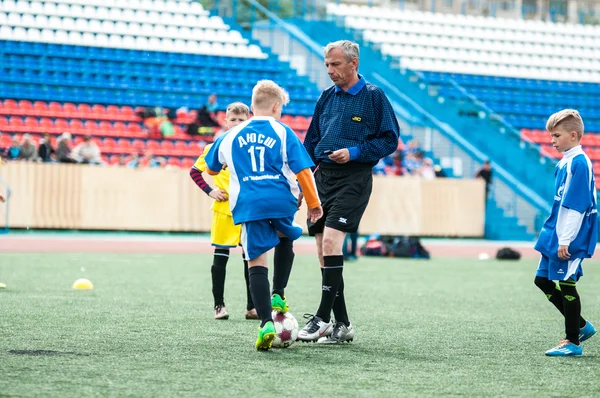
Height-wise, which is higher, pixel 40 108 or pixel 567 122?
pixel 567 122

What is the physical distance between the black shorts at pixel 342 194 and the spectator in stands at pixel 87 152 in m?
15.7

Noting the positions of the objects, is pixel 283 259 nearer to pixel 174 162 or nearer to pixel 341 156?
pixel 341 156

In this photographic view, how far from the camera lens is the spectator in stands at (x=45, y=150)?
834 inches

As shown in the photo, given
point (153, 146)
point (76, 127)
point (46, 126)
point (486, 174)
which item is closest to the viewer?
point (46, 126)

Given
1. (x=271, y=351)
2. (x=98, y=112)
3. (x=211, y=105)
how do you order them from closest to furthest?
(x=271, y=351) < (x=98, y=112) < (x=211, y=105)

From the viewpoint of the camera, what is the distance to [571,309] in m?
6.20

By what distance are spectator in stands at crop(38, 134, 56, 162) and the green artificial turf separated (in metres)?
9.47

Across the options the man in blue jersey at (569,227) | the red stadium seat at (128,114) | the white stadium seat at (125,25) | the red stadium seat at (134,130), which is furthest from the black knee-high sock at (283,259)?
the white stadium seat at (125,25)

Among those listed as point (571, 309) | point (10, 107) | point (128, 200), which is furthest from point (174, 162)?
point (571, 309)

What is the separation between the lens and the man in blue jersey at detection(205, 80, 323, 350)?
600 cm

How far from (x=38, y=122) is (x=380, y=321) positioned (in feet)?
56.5

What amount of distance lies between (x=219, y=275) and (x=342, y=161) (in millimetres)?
1943

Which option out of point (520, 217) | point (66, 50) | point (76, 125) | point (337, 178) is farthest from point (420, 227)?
point (337, 178)

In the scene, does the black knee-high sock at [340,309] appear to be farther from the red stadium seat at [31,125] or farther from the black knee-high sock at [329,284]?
the red stadium seat at [31,125]
